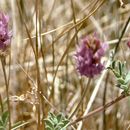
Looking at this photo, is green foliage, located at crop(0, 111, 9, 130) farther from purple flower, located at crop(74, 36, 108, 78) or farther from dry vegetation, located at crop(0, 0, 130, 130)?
purple flower, located at crop(74, 36, 108, 78)

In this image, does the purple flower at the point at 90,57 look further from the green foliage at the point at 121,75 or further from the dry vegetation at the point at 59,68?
the dry vegetation at the point at 59,68

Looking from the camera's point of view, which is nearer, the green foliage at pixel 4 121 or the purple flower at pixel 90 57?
the purple flower at pixel 90 57

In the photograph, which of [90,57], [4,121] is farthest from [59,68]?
[90,57]

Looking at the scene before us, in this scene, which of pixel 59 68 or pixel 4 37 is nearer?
pixel 4 37

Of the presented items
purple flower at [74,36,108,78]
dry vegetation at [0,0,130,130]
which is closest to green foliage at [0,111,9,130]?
dry vegetation at [0,0,130,130]

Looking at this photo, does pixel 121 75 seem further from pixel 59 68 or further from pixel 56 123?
pixel 59 68

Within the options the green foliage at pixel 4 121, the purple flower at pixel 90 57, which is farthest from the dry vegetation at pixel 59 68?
the purple flower at pixel 90 57
